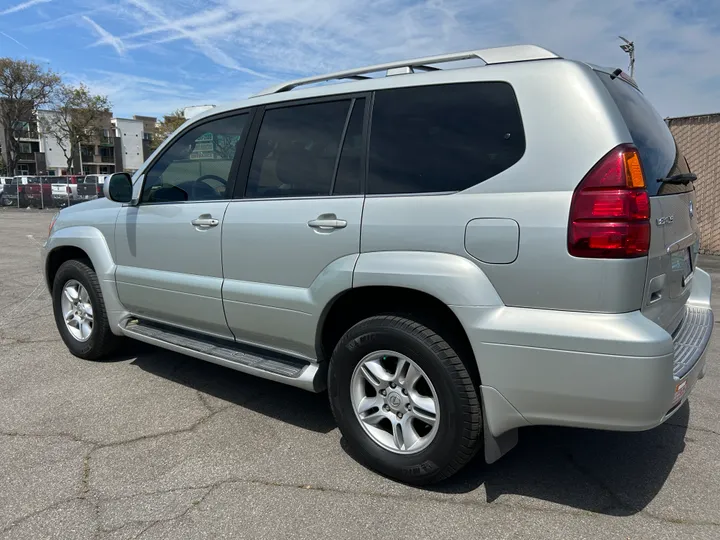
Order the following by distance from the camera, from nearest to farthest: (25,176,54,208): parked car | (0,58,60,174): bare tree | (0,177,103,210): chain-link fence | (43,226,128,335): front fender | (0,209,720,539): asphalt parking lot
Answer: (0,209,720,539): asphalt parking lot < (43,226,128,335): front fender < (0,177,103,210): chain-link fence < (25,176,54,208): parked car < (0,58,60,174): bare tree

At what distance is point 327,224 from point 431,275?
0.67 metres

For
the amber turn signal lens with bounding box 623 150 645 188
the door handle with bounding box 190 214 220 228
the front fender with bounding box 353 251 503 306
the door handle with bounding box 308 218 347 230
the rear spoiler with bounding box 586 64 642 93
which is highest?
the rear spoiler with bounding box 586 64 642 93

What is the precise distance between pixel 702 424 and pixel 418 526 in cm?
210

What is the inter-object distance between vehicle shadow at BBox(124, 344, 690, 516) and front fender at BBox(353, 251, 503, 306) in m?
1.00

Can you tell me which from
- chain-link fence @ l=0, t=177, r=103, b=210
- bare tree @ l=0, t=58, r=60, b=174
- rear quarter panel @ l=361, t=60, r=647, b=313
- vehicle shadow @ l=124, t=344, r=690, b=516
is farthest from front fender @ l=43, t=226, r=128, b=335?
bare tree @ l=0, t=58, r=60, b=174

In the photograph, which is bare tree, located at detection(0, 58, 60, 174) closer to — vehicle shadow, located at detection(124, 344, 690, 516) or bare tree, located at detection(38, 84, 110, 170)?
bare tree, located at detection(38, 84, 110, 170)

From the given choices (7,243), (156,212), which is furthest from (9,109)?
(156,212)

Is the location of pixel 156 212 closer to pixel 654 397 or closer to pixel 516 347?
pixel 516 347

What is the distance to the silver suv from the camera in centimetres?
221

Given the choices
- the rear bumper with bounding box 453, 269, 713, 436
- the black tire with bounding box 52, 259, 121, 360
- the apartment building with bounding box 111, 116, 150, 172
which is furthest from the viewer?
the apartment building with bounding box 111, 116, 150, 172

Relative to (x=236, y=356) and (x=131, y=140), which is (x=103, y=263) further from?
(x=131, y=140)

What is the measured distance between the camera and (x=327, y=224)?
289 cm

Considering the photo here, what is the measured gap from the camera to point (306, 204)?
119 inches

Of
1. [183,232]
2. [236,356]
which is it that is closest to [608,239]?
[236,356]
